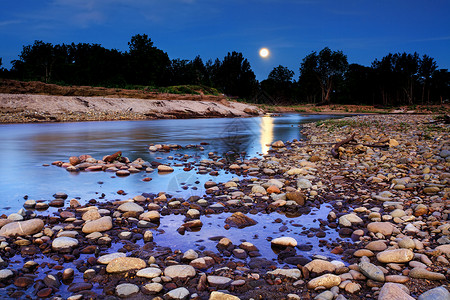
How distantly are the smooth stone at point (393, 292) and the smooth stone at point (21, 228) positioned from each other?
11.3 ft

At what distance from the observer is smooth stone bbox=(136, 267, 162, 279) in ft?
8.57

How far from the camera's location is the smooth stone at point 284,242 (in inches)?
128

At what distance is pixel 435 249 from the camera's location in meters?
2.93

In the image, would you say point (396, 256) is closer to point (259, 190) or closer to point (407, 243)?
Answer: point (407, 243)

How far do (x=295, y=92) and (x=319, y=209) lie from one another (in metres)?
96.9

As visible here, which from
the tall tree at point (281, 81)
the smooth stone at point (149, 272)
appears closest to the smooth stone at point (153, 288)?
the smooth stone at point (149, 272)

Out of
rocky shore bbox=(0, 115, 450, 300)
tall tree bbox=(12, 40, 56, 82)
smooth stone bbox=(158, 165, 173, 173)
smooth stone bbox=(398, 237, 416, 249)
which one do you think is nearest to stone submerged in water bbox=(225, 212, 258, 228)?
rocky shore bbox=(0, 115, 450, 300)

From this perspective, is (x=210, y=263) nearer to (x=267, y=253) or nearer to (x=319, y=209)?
(x=267, y=253)

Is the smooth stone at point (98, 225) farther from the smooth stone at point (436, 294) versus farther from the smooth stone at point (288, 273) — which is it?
the smooth stone at point (436, 294)

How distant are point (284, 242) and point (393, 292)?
3.77 ft

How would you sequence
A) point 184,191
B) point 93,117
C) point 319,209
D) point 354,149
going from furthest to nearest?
1. point 93,117
2. point 354,149
3. point 184,191
4. point 319,209

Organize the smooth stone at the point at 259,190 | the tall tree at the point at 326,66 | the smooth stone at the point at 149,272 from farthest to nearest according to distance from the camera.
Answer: the tall tree at the point at 326,66
the smooth stone at the point at 259,190
the smooth stone at the point at 149,272

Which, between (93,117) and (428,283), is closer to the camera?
(428,283)

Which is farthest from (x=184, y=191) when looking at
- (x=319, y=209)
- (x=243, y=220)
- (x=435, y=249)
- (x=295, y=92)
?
(x=295, y=92)
